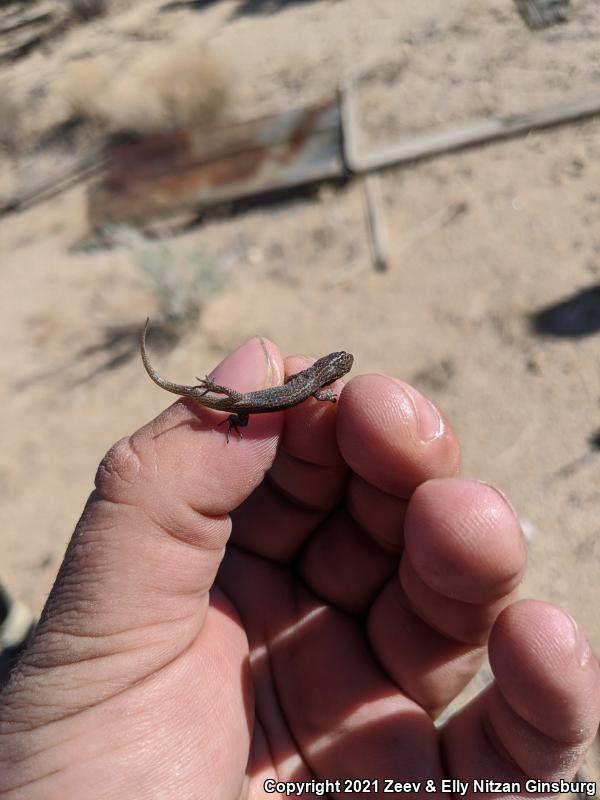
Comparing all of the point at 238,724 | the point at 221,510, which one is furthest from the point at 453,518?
the point at 238,724

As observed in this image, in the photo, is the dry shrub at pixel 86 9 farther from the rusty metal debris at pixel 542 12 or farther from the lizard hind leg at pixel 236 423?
the lizard hind leg at pixel 236 423

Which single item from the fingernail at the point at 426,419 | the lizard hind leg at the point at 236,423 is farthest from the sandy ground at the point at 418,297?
the lizard hind leg at the point at 236,423

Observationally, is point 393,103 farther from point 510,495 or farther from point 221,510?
point 221,510

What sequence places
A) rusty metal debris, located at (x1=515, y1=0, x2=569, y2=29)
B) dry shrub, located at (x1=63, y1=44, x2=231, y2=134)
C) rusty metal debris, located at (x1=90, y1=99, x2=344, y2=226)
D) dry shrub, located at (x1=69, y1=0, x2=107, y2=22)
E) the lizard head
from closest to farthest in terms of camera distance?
the lizard head < rusty metal debris, located at (x1=90, y1=99, x2=344, y2=226) < rusty metal debris, located at (x1=515, y1=0, x2=569, y2=29) < dry shrub, located at (x1=63, y1=44, x2=231, y2=134) < dry shrub, located at (x1=69, y1=0, x2=107, y2=22)

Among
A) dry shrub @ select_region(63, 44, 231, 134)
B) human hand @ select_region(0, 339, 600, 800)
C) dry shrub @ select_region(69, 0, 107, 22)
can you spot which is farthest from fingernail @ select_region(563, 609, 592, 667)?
dry shrub @ select_region(69, 0, 107, 22)

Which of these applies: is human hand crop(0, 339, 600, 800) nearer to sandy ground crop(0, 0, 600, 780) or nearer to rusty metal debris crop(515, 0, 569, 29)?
sandy ground crop(0, 0, 600, 780)

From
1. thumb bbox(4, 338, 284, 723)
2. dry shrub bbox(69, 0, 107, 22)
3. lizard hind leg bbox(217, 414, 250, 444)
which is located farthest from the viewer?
dry shrub bbox(69, 0, 107, 22)
